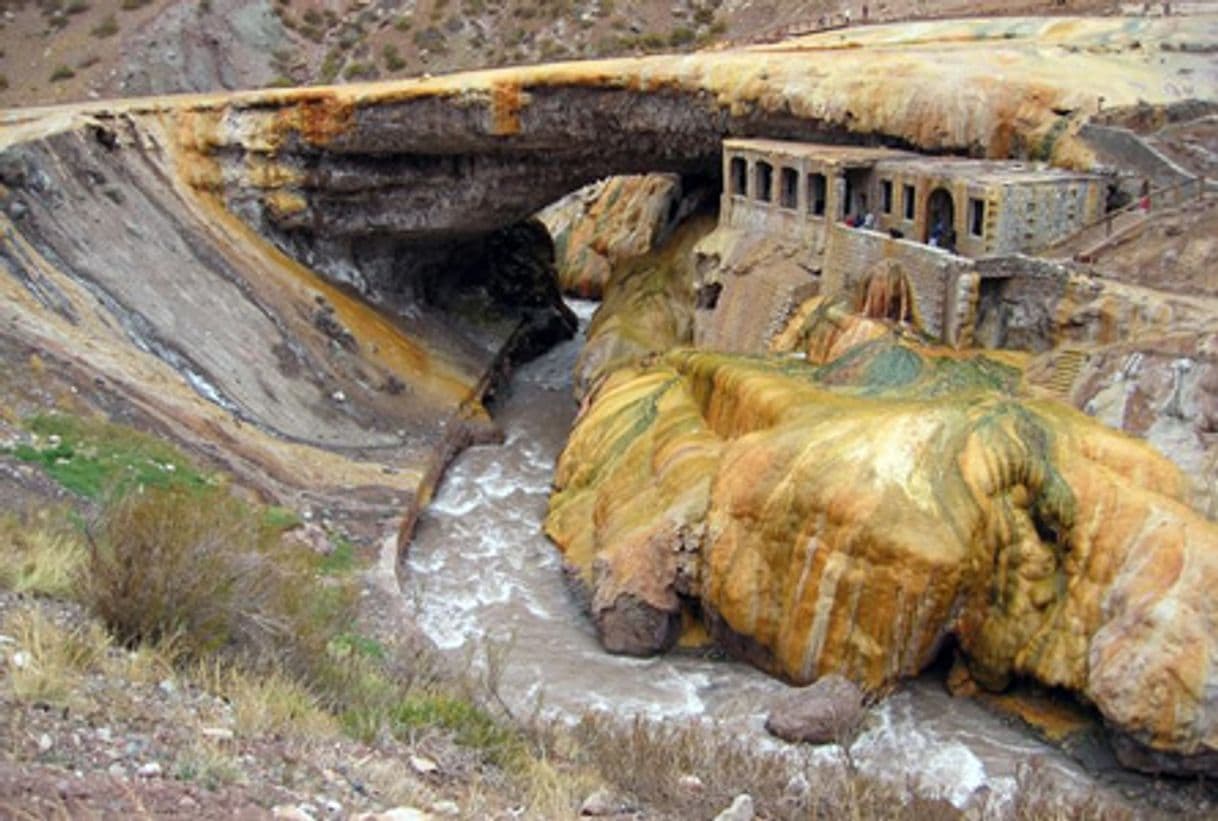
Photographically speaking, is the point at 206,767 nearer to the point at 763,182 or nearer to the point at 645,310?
the point at 763,182

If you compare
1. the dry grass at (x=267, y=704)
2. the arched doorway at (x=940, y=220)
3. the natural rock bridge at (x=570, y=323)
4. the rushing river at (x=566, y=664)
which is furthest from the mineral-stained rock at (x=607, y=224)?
the dry grass at (x=267, y=704)

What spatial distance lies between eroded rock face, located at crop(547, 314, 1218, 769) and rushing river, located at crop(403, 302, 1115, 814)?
2.02 feet

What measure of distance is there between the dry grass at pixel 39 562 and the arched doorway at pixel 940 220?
15996mm

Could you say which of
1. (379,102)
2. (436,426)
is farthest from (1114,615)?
(379,102)

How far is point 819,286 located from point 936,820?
1620cm

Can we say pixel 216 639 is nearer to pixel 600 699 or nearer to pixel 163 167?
pixel 600 699

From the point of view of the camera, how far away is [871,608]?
1831 centimetres

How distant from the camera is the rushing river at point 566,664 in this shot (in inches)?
679

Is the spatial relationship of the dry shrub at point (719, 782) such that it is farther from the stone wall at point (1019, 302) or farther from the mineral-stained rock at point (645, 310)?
the mineral-stained rock at point (645, 310)

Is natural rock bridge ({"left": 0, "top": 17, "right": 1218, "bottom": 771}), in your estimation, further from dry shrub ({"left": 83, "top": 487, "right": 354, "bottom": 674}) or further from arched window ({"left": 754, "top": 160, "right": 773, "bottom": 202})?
dry shrub ({"left": 83, "top": 487, "right": 354, "bottom": 674})

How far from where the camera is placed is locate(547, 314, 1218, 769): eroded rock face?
1661cm

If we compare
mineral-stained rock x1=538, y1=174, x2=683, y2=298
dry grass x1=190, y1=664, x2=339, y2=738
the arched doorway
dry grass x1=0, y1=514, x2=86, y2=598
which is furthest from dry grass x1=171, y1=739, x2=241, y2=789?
mineral-stained rock x1=538, y1=174, x2=683, y2=298

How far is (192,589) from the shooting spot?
37.7 feet

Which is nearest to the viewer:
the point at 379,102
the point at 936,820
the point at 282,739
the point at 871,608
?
the point at 282,739
